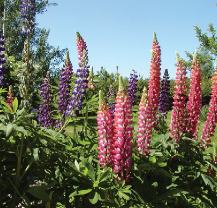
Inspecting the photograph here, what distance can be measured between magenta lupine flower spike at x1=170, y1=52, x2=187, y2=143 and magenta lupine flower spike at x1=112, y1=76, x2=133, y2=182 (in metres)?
0.79

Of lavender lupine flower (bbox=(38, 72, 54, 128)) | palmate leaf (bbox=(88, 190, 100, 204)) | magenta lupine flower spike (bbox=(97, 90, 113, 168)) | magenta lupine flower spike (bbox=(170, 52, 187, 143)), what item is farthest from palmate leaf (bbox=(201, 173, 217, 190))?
lavender lupine flower (bbox=(38, 72, 54, 128))

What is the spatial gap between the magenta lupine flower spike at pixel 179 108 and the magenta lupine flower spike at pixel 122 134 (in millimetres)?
793

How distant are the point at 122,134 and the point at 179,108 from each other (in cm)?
97

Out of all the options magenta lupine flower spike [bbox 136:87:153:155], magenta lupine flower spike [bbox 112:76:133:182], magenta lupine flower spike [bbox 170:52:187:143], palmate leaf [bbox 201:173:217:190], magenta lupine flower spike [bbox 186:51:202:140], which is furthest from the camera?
magenta lupine flower spike [bbox 186:51:202:140]

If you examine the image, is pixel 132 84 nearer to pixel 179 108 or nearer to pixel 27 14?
pixel 179 108

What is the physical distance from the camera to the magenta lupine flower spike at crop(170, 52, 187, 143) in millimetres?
2258

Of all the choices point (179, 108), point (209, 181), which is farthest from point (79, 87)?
point (209, 181)

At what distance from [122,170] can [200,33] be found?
19.5m

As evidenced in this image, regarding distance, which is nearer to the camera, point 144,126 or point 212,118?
point 144,126

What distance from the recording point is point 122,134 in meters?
1.58

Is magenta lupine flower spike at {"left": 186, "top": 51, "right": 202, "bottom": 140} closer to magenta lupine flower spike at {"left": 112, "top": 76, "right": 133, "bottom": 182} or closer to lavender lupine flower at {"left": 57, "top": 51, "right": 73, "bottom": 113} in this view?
magenta lupine flower spike at {"left": 112, "top": 76, "right": 133, "bottom": 182}

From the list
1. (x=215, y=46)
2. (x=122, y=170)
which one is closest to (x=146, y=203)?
(x=122, y=170)

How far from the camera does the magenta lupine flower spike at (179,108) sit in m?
2.26

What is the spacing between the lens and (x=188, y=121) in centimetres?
239
